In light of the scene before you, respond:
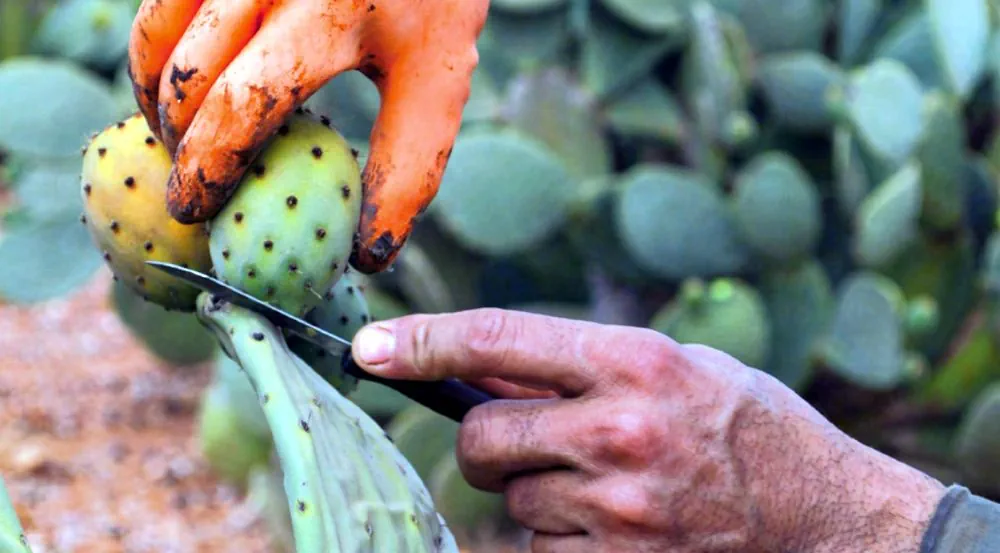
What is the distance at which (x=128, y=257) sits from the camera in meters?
1.04

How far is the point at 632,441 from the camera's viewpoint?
0.99 metres

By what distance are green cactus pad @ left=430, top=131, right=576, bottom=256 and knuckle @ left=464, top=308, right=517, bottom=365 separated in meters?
1.41

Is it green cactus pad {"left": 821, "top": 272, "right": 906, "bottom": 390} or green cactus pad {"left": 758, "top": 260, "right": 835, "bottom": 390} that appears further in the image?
green cactus pad {"left": 758, "top": 260, "right": 835, "bottom": 390}

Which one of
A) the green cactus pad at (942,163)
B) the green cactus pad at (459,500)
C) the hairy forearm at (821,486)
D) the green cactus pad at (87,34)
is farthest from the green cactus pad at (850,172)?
the green cactus pad at (87,34)

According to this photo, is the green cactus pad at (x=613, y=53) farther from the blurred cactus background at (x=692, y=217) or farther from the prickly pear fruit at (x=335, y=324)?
the prickly pear fruit at (x=335, y=324)

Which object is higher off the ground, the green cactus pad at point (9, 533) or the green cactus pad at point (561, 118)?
the green cactus pad at point (9, 533)

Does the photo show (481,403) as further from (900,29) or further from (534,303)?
(900,29)

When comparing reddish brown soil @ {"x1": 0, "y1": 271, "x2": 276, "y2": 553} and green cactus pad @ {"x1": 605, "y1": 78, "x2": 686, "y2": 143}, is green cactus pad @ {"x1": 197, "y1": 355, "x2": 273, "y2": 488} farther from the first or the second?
green cactus pad @ {"x1": 605, "y1": 78, "x2": 686, "y2": 143}

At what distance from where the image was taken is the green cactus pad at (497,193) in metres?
2.41

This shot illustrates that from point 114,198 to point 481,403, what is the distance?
0.35 meters

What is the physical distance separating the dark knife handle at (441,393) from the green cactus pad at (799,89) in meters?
1.81

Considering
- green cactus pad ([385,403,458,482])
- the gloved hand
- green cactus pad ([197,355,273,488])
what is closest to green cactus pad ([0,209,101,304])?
green cactus pad ([197,355,273,488])

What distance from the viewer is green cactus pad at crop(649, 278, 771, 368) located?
2254mm

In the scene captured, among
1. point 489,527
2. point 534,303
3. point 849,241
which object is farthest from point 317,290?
point 849,241
